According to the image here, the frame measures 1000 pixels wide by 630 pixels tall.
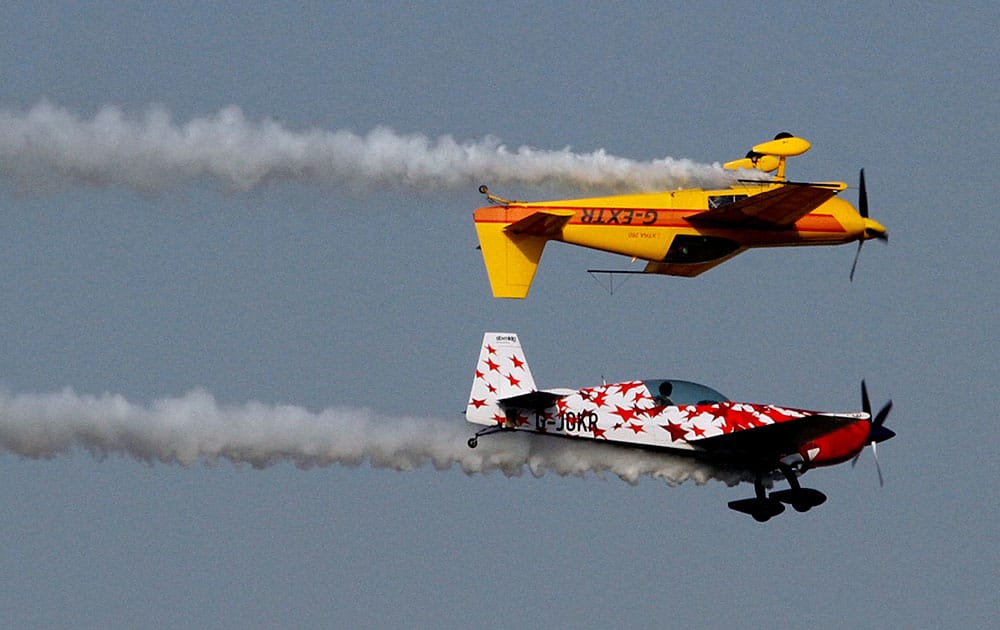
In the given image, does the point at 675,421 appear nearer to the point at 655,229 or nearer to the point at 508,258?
the point at 655,229

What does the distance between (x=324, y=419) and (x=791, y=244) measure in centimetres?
852

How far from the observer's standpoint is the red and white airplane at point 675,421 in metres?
38.5

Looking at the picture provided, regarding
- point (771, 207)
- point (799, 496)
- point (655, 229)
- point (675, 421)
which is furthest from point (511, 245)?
point (799, 496)

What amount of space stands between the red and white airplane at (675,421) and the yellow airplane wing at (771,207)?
2.85 metres

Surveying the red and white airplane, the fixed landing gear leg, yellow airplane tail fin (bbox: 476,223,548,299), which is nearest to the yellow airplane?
yellow airplane tail fin (bbox: 476,223,548,299)

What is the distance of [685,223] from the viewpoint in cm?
3966

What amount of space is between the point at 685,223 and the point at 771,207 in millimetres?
1466

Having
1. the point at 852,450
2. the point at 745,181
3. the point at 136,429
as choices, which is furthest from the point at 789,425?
the point at 136,429

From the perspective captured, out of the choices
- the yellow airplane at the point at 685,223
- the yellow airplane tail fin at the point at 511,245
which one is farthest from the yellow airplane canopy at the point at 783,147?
the yellow airplane tail fin at the point at 511,245

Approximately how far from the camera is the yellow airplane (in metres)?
38.7

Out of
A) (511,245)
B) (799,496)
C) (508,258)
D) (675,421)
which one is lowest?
(799,496)

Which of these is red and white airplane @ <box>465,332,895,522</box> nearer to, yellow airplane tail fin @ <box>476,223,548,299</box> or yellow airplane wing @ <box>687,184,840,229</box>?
yellow airplane tail fin @ <box>476,223,548,299</box>

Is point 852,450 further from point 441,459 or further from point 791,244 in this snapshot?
point 441,459

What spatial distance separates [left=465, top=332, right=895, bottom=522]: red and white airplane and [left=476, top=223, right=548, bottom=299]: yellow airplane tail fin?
101 cm
